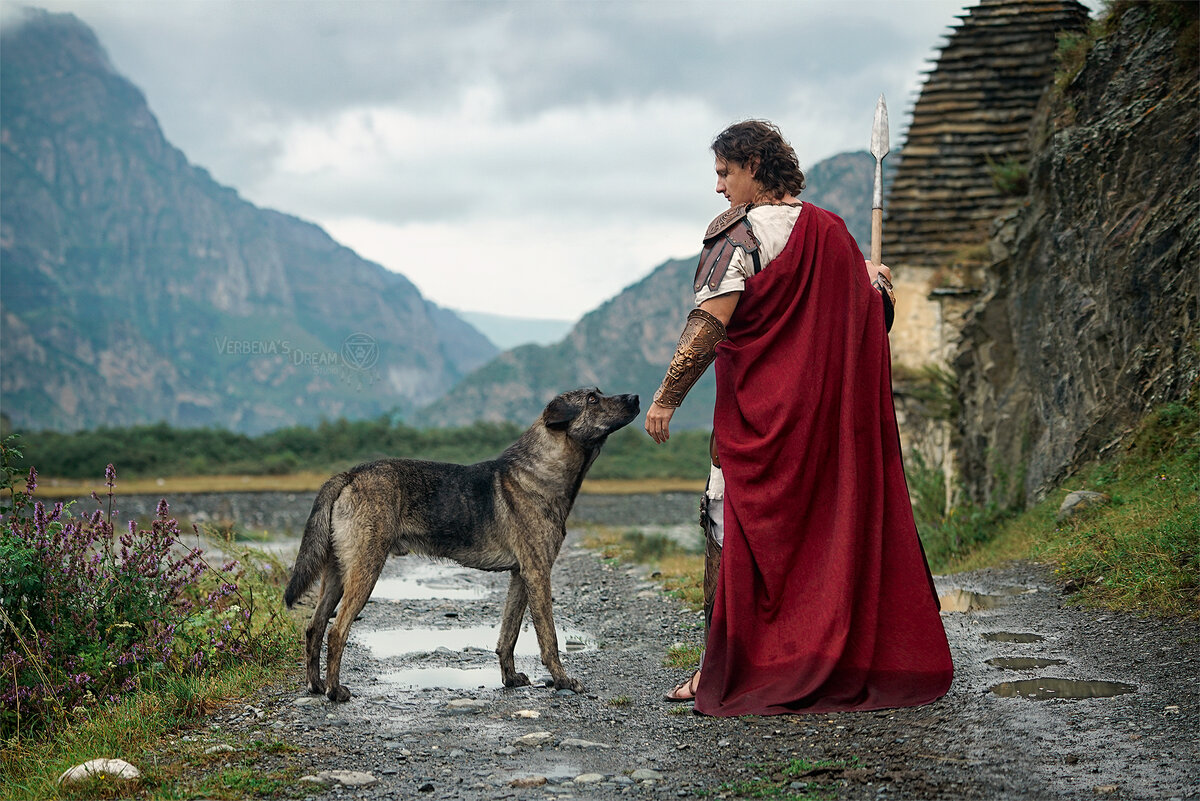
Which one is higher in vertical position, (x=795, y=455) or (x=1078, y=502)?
(x=795, y=455)

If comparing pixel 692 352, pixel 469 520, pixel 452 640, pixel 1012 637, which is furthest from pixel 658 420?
pixel 452 640

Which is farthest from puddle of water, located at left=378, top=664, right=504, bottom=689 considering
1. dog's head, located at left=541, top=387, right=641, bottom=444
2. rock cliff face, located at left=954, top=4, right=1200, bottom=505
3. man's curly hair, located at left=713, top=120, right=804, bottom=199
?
rock cliff face, located at left=954, top=4, right=1200, bottom=505

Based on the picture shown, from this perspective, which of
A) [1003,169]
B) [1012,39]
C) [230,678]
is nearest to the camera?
[230,678]

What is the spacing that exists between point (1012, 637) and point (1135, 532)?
2045mm

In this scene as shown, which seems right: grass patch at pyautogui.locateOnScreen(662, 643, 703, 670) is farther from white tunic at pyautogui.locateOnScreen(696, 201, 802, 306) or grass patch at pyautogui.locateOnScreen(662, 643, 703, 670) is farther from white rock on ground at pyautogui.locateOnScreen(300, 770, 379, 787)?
white rock on ground at pyautogui.locateOnScreen(300, 770, 379, 787)

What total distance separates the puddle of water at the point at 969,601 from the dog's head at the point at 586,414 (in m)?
3.68

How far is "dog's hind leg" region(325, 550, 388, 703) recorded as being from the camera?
19.4 ft

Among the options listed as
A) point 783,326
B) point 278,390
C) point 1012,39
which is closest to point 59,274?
point 278,390

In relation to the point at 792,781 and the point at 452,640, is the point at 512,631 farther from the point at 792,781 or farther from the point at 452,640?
the point at 792,781

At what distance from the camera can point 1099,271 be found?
1220 centimetres

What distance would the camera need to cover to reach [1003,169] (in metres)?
18.0

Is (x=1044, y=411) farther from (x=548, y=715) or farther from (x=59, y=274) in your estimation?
(x=59, y=274)

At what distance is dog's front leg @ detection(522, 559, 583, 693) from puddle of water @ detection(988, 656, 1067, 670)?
261 cm

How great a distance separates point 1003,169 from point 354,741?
16394mm
